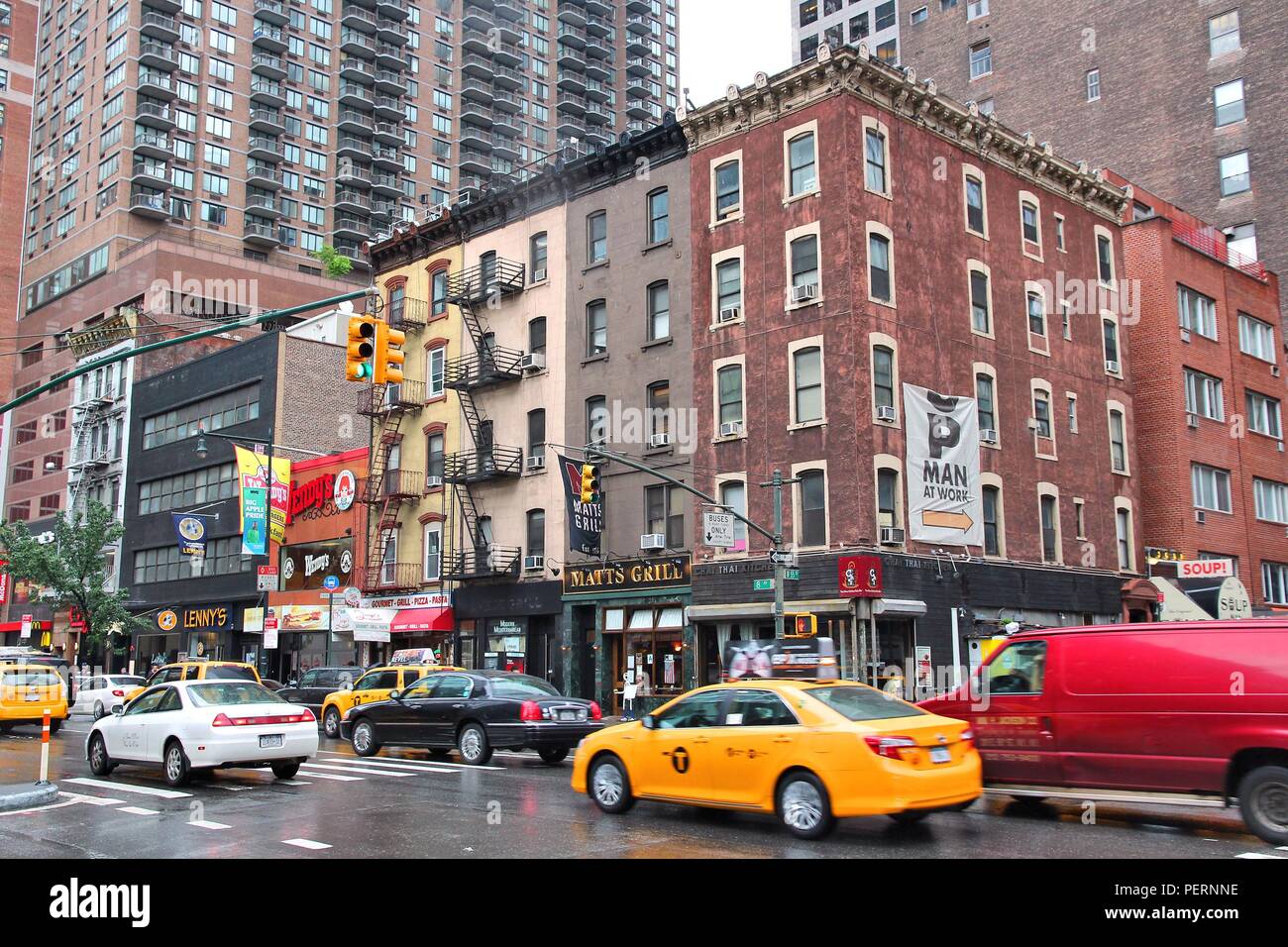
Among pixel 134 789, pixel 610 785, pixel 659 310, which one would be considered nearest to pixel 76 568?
pixel 659 310

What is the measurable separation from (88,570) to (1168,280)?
Result: 144 ft

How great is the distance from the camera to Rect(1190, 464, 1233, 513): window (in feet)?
130

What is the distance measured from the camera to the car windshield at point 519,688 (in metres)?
19.5

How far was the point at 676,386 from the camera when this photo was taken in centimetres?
3341

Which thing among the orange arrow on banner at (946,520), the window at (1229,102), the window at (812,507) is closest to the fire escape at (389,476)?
Answer: the window at (812,507)

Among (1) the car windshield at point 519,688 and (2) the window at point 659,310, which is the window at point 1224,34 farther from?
(1) the car windshield at point 519,688

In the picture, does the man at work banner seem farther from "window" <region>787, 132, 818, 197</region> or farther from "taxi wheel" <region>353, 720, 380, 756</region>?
"window" <region>787, 132, 818, 197</region>

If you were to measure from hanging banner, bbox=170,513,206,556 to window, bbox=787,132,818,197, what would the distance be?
94.5 ft

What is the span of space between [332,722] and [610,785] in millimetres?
14877

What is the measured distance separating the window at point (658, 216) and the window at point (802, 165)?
4.65 meters

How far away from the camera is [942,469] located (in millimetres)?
30734

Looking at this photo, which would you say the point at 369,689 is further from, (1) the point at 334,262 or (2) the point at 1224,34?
(1) the point at 334,262
